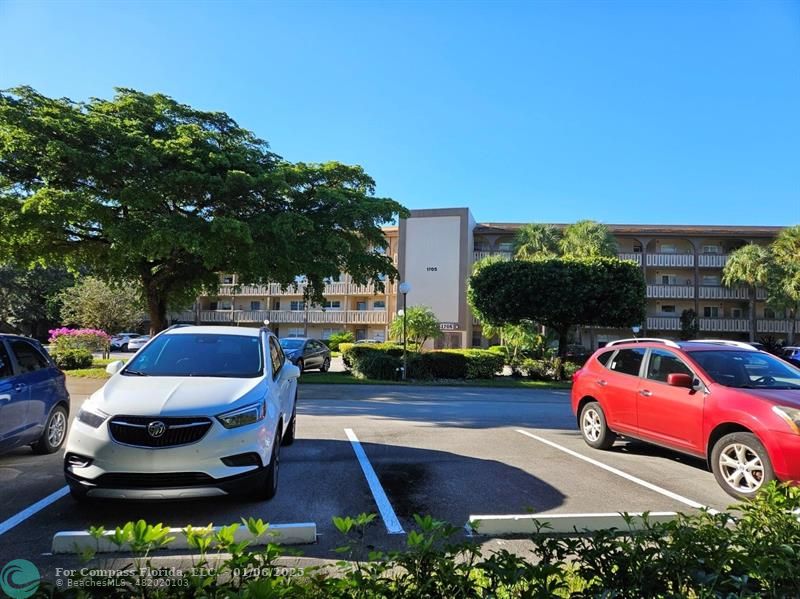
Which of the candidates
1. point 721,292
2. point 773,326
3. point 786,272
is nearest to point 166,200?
point 786,272

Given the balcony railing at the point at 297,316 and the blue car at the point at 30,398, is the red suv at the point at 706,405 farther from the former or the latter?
the balcony railing at the point at 297,316

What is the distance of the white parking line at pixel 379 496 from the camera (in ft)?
14.6

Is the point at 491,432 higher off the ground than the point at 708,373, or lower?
lower

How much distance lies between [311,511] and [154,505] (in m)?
1.47

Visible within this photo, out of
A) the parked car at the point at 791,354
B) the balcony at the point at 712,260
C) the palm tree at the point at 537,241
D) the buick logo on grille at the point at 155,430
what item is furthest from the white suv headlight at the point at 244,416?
the balcony at the point at 712,260

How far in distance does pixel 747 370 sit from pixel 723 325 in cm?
4415

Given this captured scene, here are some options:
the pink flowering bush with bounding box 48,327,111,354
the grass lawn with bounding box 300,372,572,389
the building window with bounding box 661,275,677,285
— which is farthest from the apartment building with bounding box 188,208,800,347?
the grass lawn with bounding box 300,372,572,389

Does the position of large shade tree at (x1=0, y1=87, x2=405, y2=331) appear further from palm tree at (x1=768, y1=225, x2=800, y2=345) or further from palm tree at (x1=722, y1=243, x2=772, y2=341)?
palm tree at (x1=768, y1=225, x2=800, y2=345)

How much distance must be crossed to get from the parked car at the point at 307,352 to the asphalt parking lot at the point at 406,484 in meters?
12.4

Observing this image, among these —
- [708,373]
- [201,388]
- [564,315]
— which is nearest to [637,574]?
[201,388]

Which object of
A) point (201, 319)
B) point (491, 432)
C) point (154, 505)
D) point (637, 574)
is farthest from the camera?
point (201, 319)

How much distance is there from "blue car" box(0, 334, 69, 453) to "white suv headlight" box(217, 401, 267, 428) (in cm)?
303

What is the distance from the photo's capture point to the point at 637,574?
2.14 m

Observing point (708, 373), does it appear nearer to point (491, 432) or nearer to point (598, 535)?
point (491, 432)
